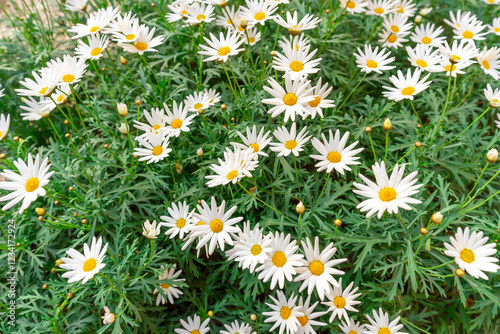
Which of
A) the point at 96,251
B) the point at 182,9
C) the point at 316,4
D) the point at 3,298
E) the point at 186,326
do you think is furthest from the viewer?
the point at 316,4

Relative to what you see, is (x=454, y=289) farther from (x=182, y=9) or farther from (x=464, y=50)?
(x=182, y=9)

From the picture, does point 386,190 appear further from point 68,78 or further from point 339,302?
point 68,78

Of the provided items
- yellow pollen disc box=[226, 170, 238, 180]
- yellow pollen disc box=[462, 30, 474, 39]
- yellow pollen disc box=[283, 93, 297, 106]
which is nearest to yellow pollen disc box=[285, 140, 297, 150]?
yellow pollen disc box=[283, 93, 297, 106]

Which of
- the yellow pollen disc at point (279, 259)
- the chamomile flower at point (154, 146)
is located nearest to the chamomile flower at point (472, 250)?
the yellow pollen disc at point (279, 259)

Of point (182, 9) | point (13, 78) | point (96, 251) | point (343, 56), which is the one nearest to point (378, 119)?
point (343, 56)

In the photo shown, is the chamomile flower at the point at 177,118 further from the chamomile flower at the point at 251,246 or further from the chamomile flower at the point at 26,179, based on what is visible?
the chamomile flower at the point at 251,246

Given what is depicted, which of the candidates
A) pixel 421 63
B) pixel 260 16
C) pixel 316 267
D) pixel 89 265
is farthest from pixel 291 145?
pixel 89 265
